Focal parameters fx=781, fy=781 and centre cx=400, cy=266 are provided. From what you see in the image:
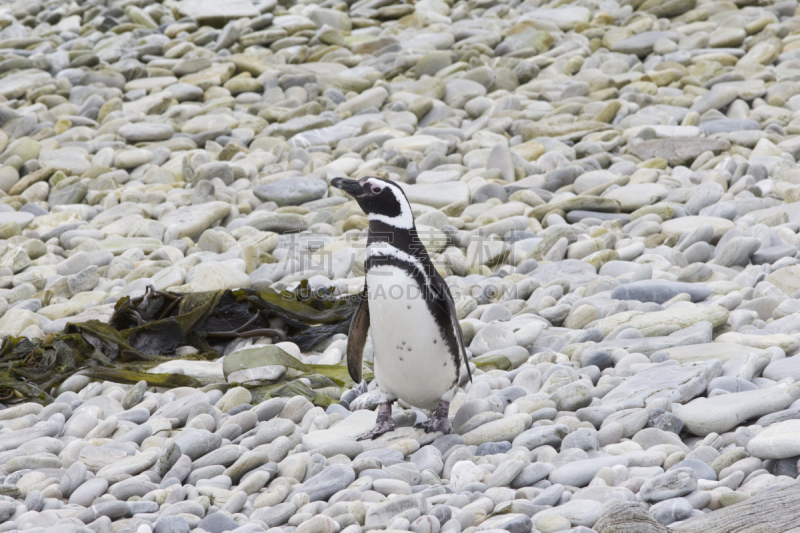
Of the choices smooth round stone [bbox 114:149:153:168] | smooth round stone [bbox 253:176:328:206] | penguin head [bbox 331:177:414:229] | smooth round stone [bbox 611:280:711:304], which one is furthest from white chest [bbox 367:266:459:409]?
smooth round stone [bbox 114:149:153:168]

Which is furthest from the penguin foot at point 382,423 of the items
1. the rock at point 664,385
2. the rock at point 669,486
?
the rock at point 669,486

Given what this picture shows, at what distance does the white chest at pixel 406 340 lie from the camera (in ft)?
11.1

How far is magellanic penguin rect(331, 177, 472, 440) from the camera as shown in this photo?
338cm

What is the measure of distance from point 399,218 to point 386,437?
99 centimetres

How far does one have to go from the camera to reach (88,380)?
4.36 m

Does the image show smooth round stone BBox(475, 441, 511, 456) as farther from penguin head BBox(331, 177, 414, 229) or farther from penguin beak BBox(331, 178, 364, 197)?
penguin beak BBox(331, 178, 364, 197)

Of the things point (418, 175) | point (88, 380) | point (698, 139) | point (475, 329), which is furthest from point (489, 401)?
point (698, 139)

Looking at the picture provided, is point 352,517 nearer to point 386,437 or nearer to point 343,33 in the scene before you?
point 386,437

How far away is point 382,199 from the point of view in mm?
3406

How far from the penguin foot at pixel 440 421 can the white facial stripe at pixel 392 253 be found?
585 millimetres

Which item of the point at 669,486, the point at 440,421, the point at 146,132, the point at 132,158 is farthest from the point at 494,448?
the point at 146,132

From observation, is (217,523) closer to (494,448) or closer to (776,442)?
(494,448)

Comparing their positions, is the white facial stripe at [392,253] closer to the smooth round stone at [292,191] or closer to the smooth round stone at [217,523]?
the smooth round stone at [217,523]

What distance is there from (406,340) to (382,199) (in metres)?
0.63
